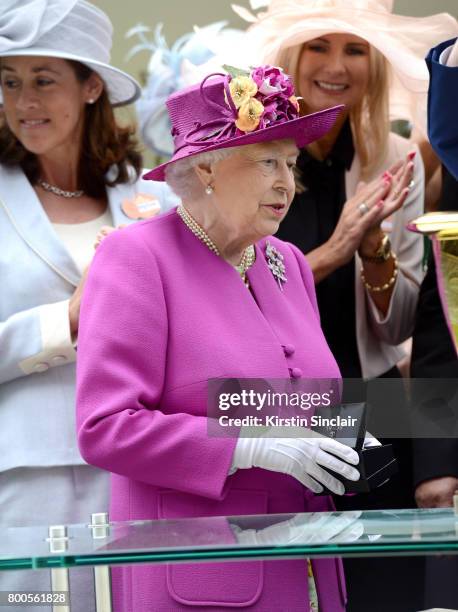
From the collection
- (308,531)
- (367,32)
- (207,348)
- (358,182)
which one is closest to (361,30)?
(367,32)

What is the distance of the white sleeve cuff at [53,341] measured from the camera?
244 cm

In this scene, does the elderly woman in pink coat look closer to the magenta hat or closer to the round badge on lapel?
the magenta hat

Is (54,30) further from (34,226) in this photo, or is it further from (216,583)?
(216,583)

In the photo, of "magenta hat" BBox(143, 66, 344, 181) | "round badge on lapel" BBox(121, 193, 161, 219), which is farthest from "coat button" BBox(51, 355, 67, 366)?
"magenta hat" BBox(143, 66, 344, 181)

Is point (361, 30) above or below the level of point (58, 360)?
above

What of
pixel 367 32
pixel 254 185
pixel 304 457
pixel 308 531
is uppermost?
pixel 367 32

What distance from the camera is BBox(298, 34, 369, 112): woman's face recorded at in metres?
2.90

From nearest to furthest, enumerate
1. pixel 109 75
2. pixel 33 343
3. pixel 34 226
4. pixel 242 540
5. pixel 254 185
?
pixel 242 540 < pixel 254 185 < pixel 33 343 < pixel 34 226 < pixel 109 75

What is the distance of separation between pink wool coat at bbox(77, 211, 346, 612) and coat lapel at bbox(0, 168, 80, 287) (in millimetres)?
493

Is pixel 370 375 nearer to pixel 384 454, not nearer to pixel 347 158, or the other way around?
pixel 347 158

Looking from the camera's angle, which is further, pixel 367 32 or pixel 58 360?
pixel 367 32

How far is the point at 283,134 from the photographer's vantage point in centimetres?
207

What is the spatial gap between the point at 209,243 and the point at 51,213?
0.70m

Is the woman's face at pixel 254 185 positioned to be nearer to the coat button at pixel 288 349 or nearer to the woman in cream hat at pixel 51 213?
the coat button at pixel 288 349
